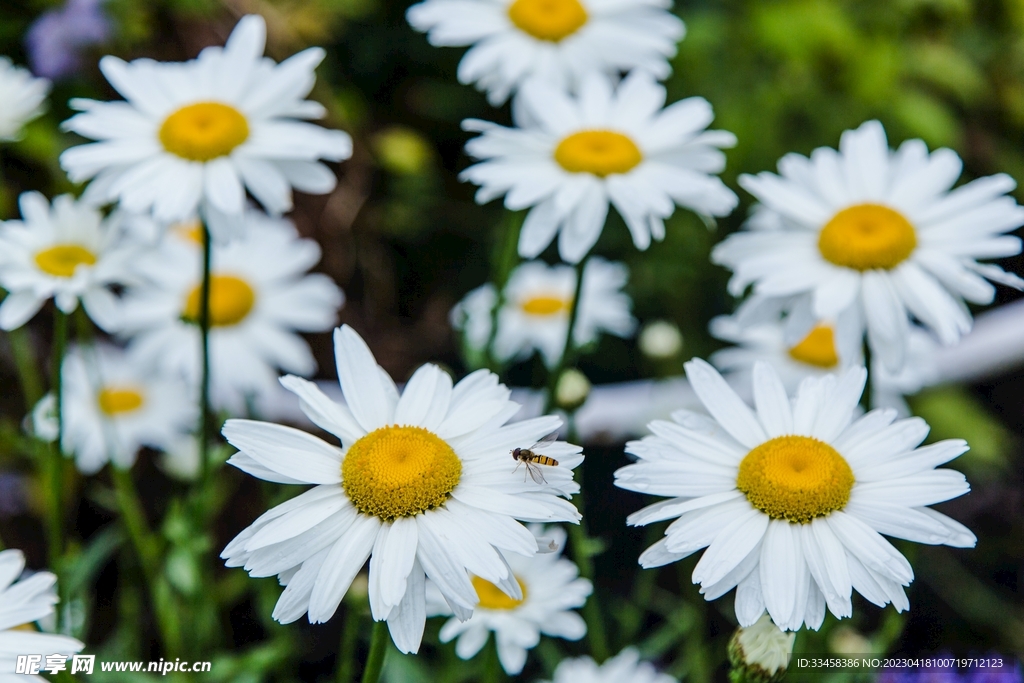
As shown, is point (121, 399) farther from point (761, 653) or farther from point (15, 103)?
point (761, 653)

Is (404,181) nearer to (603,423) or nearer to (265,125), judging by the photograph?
(603,423)

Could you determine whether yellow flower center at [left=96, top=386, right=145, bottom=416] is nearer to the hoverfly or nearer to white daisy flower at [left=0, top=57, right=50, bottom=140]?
white daisy flower at [left=0, top=57, right=50, bottom=140]

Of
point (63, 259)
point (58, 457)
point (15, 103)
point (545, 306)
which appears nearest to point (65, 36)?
point (15, 103)

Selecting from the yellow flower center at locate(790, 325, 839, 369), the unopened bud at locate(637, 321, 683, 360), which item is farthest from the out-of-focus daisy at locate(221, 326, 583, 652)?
the yellow flower center at locate(790, 325, 839, 369)

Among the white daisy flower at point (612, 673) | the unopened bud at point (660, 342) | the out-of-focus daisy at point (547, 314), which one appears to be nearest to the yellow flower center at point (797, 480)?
the white daisy flower at point (612, 673)

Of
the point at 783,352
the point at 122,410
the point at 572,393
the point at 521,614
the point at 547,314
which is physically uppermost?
the point at 572,393

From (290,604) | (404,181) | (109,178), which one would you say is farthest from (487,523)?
(404,181)
